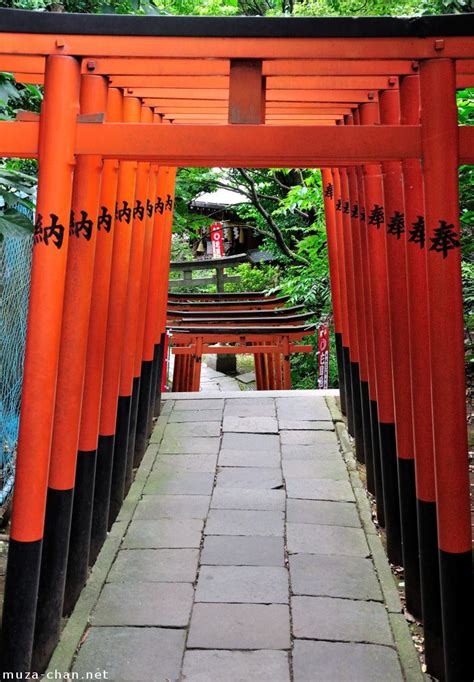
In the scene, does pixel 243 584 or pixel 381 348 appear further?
pixel 381 348

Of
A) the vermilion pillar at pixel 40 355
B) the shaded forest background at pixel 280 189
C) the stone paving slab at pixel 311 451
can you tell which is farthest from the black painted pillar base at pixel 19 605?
the stone paving slab at pixel 311 451

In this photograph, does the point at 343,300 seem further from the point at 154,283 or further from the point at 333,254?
the point at 154,283

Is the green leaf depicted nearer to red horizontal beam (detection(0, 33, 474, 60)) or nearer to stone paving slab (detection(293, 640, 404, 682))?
red horizontal beam (detection(0, 33, 474, 60))

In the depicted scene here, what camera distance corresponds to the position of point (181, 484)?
5.76m

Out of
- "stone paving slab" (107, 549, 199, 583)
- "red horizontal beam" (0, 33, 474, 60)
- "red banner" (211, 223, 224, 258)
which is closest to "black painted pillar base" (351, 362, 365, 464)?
"stone paving slab" (107, 549, 199, 583)

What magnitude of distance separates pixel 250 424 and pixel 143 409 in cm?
135

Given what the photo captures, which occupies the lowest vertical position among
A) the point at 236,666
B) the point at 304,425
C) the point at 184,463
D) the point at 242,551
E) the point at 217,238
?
the point at 236,666

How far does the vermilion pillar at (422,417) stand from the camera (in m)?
3.46

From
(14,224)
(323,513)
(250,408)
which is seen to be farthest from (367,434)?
(14,224)

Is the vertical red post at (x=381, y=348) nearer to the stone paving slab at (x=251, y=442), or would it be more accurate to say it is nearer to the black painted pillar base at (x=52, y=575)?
the stone paving slab at (x=251, y=442)

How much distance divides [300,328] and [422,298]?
6.09 metres

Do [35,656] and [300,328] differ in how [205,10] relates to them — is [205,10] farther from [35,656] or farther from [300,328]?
[35,656]

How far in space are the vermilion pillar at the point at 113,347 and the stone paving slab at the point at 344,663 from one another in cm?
174

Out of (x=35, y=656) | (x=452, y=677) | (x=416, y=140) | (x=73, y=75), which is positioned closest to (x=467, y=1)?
(x=416, y=140)
